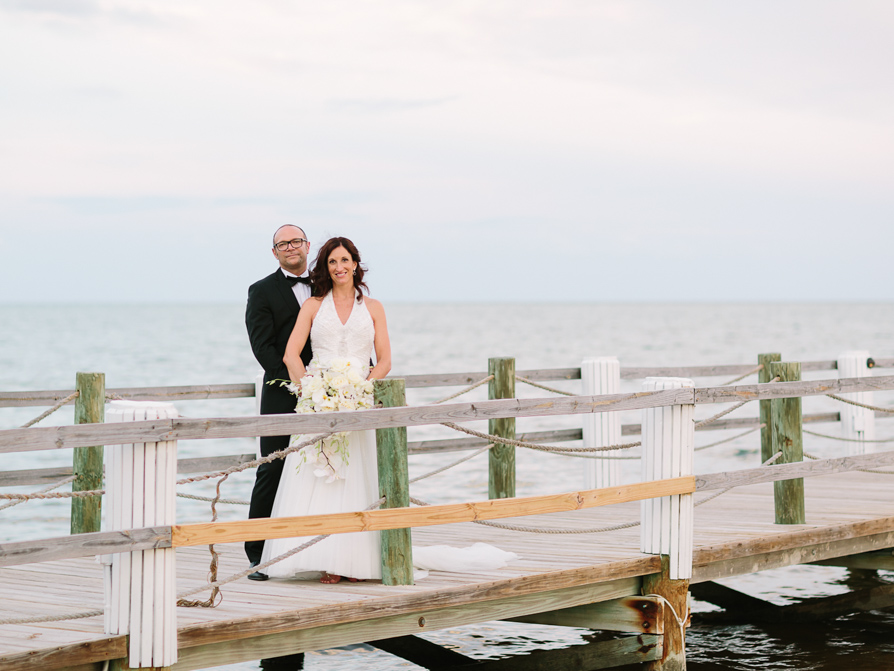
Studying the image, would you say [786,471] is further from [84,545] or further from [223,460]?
[84,545]

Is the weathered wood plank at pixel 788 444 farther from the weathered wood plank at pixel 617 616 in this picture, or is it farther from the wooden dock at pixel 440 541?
the weathered wood plank at pixel 617 616

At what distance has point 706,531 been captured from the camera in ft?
23.9

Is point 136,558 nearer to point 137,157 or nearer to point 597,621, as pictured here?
point 597,621

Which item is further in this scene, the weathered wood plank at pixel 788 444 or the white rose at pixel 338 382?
the weathered wood plank at pixel 788 444

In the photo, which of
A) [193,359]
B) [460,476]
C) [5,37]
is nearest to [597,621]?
[460,476]

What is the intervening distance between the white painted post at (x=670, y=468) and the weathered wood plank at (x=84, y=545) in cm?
298

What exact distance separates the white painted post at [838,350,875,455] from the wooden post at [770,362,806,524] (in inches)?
154

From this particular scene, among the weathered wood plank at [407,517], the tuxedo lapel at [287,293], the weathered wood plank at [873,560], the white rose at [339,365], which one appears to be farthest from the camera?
the weathered wood plank at [873,560]

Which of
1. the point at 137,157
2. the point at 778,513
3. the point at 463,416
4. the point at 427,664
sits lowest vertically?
the point at 427,664

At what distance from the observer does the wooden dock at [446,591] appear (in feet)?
15.4

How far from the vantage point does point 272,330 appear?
6.29 metres

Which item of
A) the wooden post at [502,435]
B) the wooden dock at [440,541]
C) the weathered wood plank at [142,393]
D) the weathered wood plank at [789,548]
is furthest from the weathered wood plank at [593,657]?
the weathered wood plank at [142,393]

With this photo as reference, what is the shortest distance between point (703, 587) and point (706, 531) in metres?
2.37

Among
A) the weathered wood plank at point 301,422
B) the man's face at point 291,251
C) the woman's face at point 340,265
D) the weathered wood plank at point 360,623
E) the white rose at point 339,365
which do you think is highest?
the man's face at point 291,251
